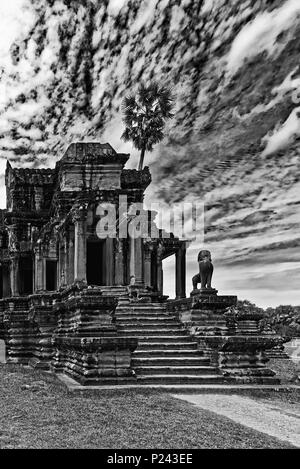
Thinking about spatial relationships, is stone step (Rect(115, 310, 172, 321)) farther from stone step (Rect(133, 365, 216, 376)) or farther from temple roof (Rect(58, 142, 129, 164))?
temple roof (Rect(58, 142, 129, 164))

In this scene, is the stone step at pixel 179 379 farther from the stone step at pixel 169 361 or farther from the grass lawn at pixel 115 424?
the grass lawn at pixel 115 424

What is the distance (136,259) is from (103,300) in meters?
5.98

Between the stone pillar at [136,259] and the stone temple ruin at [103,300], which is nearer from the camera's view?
the stone temple ruin at [103,300]

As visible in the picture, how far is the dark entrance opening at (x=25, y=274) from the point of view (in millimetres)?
27766

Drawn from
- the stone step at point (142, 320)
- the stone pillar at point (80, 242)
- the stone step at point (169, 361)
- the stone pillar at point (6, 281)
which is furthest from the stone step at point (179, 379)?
the stone pillar at point (6, 281)

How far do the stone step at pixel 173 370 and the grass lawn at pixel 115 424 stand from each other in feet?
6.82

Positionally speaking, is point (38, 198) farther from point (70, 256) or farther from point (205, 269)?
point (205, 269)

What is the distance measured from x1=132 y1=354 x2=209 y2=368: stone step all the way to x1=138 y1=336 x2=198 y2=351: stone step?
2.43 feet

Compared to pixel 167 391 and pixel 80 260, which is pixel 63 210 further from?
pixel 167 391

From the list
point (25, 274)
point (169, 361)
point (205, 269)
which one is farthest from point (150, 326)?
point (25, 274)

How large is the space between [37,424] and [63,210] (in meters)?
15.2

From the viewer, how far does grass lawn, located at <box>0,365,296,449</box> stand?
293 inches

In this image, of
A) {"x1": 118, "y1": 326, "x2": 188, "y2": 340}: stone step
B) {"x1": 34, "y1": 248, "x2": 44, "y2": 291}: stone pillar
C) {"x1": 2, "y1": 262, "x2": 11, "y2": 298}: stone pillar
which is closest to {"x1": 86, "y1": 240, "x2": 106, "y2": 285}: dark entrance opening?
{"x1": 34, "y1": 248, "x2": 44, "y2": 291}: stone pillar

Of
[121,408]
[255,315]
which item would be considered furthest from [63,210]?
[121,408]
